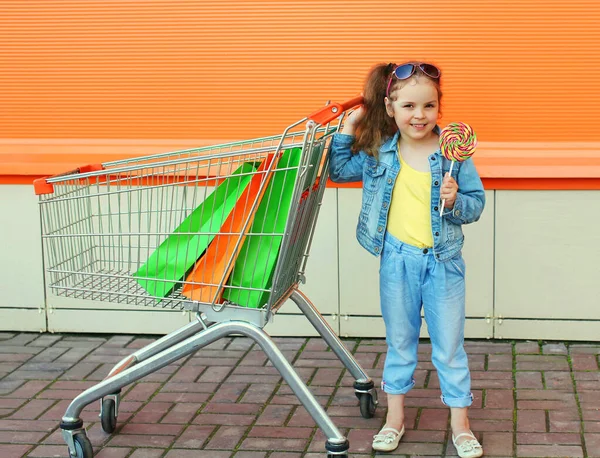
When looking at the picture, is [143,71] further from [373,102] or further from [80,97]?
[373,102]

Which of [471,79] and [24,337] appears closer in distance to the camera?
[471,79]

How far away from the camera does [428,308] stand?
378 centimetres

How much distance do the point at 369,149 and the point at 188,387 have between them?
1574mm

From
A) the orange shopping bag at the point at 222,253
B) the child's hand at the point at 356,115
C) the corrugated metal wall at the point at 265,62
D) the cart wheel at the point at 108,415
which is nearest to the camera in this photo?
the orange shopping bag at the point at 222,253

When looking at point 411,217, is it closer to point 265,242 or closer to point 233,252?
point 265,242

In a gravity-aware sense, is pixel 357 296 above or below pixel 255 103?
below

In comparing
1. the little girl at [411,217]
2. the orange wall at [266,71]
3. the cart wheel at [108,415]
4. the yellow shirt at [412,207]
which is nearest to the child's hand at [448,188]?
the little girl at [411,217]

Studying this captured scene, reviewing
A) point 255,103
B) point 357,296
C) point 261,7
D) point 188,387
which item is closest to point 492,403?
point 357,296

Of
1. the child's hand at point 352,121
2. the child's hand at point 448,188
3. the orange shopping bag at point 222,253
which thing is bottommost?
the orange shopping bag at point 222,253

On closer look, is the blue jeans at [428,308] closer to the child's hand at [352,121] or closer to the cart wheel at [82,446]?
the child's hand at [352,121]

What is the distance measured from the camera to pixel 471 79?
4.93 m

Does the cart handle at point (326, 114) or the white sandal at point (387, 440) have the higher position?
the cart handle at point (326, 114)

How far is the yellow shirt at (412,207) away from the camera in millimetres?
3686

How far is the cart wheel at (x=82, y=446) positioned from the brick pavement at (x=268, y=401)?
0.38 feet
